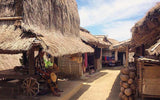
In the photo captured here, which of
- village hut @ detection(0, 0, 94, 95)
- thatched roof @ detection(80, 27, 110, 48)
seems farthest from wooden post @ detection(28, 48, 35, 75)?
thatched roof @ detection(80, 27, 110, 48)

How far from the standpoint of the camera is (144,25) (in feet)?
17.1

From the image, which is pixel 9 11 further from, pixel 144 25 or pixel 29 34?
pixel 144 25

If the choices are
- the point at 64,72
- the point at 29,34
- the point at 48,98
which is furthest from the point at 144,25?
the point at 64,72

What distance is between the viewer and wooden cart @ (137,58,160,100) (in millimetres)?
5160

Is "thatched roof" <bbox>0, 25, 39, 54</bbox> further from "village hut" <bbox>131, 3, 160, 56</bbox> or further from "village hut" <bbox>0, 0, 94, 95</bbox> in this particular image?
"village hut" <bbox>131, 3, 160, 56</bbox>

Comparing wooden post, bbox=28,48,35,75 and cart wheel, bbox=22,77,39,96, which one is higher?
wooden post, bbox=28,48,35,75

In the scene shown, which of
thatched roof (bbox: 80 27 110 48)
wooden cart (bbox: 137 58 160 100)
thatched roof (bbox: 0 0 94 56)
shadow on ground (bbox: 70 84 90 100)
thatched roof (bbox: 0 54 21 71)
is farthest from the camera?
thatched roof (bbox: 80 27 110 48)

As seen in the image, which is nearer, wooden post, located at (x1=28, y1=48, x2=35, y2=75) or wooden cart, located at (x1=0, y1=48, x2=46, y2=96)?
wooden cart, located at (x1=0, y1=48, x2=46, y2=96)

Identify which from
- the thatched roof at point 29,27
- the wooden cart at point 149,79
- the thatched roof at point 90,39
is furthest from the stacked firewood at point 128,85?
the thatched roof at point 90,39

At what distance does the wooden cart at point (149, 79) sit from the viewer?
203 inches

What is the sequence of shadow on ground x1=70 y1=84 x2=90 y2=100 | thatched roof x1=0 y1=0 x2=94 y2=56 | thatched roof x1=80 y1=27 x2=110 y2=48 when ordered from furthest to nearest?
thatched roof x1=80 y1=27 x2=110 y2=48
shadow on ground x1=70 y1=84 x2=90 y2=100
thatched roof x1=0 y1=0 x2=94 y2=56

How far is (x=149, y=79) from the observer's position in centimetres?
524

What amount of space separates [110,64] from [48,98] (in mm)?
13751

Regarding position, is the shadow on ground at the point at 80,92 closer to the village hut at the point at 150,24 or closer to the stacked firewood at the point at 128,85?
the stacked firewood at the point at 128,85
